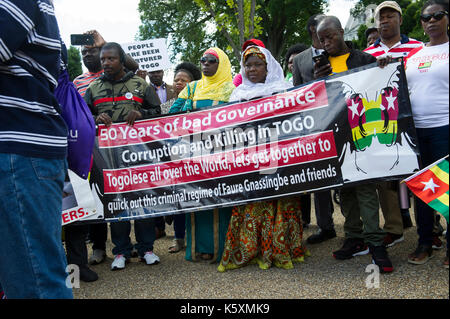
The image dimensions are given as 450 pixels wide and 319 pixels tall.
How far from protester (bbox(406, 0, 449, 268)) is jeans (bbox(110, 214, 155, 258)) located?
8.51 feet

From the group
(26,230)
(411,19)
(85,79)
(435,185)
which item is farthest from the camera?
(411,19)

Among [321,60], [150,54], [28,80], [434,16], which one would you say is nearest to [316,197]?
[321,60]

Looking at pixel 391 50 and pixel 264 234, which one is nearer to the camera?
pixel 264 234

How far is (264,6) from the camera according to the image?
2323 cm

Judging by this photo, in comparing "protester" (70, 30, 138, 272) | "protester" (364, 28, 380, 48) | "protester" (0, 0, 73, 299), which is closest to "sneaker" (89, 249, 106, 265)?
"protester" (70, 30, 138, 272)

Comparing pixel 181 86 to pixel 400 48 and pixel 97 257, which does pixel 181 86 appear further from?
pixel 400 48

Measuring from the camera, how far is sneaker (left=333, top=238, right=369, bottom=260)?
3.79 meters

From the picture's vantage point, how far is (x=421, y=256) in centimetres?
333

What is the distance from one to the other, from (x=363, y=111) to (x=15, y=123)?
9.37ft

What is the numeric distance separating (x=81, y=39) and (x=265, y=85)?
2433mm

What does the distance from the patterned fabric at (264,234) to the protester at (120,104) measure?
91cm

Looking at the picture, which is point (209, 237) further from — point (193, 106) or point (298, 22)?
point (298, 22)

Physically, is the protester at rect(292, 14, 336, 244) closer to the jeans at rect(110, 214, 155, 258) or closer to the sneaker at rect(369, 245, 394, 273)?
the sneaker at rect(369, 245, 394, 273)

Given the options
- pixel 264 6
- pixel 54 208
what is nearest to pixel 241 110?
pixel 54 208
